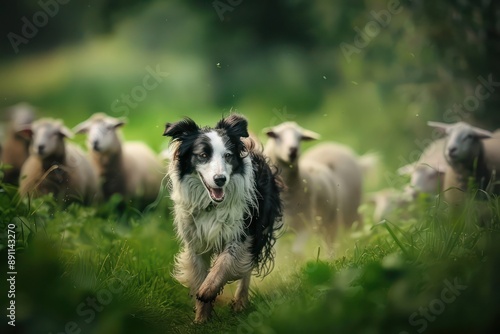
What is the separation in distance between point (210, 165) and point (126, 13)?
605cm

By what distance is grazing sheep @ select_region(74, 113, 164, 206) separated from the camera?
8453 mm

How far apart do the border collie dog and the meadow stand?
0.26 m

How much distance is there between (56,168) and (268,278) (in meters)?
3.06

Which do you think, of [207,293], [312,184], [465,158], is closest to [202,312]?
[207,293]

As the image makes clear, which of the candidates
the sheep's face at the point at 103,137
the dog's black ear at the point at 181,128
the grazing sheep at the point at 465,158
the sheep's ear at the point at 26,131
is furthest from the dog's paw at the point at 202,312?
the sheep's ear at the point at 26,131

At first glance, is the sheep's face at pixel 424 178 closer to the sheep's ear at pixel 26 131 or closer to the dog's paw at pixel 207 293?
the dog's paw at pixel 207 293

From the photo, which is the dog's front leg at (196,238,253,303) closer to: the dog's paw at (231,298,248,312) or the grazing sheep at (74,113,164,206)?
the dog's paw at (231,298,248,312)

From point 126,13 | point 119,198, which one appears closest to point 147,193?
point 119,198

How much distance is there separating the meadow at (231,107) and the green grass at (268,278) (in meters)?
0.03

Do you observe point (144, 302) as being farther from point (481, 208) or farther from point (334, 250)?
point (481, 208)

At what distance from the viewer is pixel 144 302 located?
210 inches

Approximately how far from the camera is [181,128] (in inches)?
201

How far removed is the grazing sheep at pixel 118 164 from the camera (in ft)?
27.7

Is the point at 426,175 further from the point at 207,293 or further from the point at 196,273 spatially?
the point at 207,293
